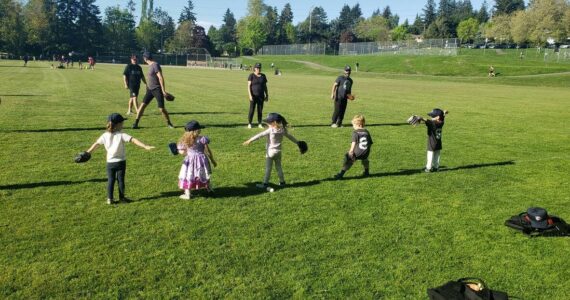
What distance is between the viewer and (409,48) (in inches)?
3794

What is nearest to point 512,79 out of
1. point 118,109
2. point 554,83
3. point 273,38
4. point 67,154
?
point 554,83

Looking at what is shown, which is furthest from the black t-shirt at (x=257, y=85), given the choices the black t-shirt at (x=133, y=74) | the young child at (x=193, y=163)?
the young child at (x=193, y=163)

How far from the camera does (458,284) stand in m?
4.32

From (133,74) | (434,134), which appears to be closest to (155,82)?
(133,74)

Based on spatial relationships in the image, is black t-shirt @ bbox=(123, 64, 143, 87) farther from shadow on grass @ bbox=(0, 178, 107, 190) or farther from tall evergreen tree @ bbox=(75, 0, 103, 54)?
→ tall evergreen tree @ bbox=(75, 0, 103, 54)

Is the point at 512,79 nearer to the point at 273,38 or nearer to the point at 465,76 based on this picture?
the point at 465,76

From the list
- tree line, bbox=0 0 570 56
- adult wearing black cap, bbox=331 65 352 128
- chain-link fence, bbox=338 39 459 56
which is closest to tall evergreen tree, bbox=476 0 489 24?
tree line, bbox=0 0 570 56

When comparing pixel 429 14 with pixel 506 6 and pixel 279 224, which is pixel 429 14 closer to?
pixel 506 6

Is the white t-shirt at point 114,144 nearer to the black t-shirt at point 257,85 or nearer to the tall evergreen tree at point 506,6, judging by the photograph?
the black t-shirt at point 257,85

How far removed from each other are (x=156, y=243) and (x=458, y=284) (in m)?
3.60

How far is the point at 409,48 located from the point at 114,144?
316 feet

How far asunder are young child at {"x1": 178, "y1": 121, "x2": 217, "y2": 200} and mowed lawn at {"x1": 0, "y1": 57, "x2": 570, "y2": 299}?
0.29 meters

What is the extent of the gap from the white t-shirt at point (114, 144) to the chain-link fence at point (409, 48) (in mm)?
85386

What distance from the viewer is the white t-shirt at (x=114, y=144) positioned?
281 inches
